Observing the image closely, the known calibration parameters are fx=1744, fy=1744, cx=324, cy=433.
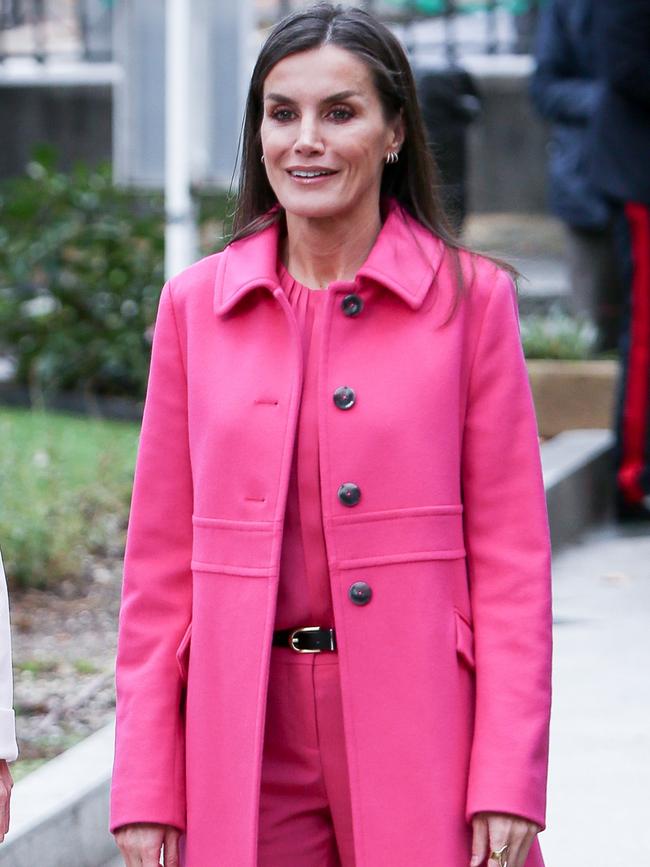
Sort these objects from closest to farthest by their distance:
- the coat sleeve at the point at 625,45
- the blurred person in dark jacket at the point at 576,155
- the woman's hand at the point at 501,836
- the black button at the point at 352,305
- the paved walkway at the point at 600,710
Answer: the woman's hand at the point at 501,836 < the black button at the point at 352,305 < the paved walkway at the point at 600,710 < the coat sleeve at the point at 625,45 < the blurred person in dark jacket at the point at 576,155

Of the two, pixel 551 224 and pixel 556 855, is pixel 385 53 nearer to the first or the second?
pixel 556 855

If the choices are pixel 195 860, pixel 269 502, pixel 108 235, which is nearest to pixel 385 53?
pixel 269 502

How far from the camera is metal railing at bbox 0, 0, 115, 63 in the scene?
16266 mm

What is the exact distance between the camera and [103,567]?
6848mm

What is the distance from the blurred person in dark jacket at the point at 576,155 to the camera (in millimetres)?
8141

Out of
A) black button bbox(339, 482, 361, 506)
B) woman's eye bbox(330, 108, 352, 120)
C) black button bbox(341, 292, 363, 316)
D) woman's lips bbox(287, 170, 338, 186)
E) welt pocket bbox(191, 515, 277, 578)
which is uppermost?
woman's eye bbox(330, 108, 352, 120)

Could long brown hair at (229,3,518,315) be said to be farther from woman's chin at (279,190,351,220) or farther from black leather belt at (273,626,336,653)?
black leather belt at (273,626,336,653)

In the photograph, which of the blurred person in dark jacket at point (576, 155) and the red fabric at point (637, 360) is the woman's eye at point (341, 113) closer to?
the red fabric at point (637, 360)

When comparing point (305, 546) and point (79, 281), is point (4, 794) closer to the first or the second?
point (305, 546)

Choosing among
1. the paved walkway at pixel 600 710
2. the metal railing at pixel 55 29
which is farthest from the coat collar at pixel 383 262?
the metal railing at pixel 55 29

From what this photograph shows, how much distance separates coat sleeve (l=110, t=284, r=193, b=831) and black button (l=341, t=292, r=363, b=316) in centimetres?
27

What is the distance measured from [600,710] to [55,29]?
13209mm

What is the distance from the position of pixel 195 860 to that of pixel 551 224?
1181 cm

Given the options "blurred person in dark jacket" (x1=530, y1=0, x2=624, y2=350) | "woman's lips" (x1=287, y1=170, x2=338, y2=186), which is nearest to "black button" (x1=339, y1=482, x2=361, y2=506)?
"woman's lips" (x1=287, y1=170, x2=338, y2=186)
